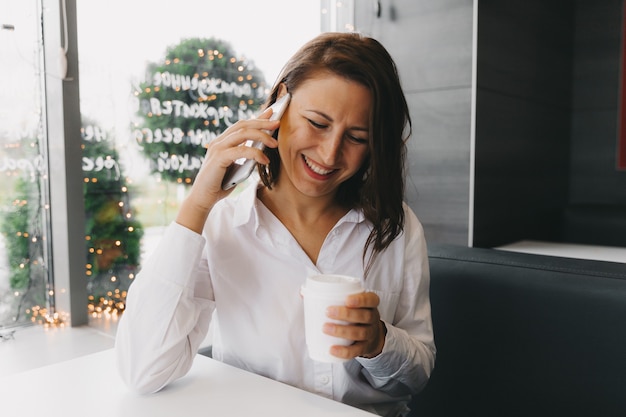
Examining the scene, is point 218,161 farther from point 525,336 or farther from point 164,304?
point 525,336

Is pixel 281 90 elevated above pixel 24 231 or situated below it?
above

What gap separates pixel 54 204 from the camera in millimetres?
2539

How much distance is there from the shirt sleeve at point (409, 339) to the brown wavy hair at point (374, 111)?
0.25 ft

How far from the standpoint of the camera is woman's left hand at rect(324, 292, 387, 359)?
86cm

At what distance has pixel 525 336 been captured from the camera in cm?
139

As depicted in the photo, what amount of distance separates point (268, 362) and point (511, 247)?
1.82 meters

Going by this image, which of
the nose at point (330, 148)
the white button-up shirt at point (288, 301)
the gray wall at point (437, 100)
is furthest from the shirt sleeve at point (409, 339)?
the gray wall at point (437, 100)

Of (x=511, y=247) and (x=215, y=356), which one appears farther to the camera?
(x=511, y=247)

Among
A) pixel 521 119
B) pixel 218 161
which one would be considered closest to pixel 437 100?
pixel 521 119

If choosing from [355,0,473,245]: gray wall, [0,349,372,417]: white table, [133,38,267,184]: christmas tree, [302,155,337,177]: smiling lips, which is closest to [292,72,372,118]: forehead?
[302,155,337,177]: smiling lips

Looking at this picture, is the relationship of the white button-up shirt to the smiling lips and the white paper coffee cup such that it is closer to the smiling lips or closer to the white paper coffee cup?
the smiling lips

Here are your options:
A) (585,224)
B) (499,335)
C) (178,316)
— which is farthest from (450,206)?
(178,316)

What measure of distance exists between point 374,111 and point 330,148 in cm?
12

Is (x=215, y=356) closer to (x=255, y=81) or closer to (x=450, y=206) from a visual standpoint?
(x=450, y=206)
